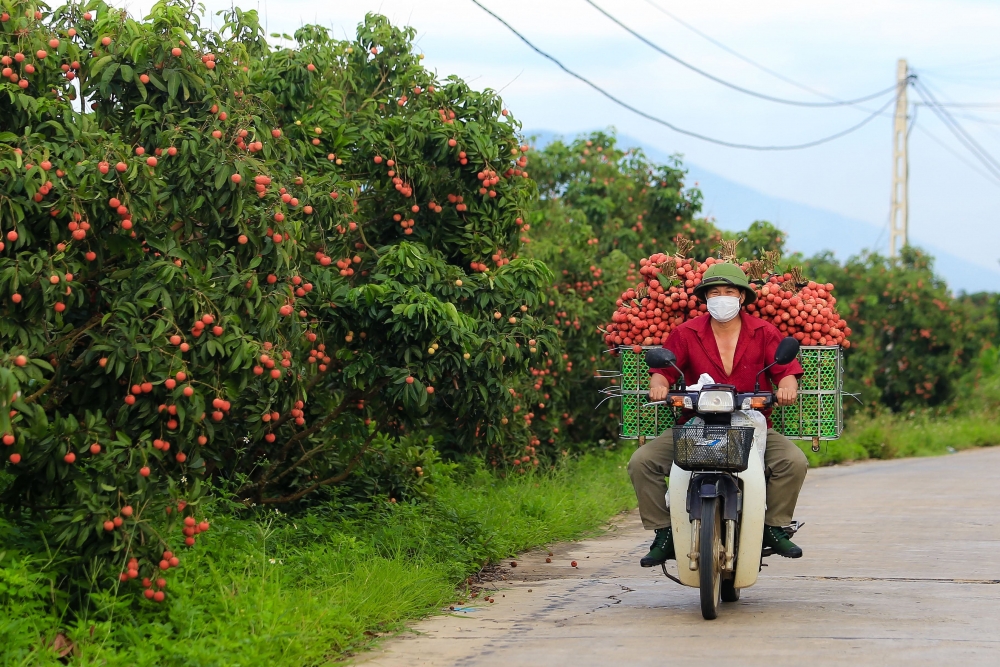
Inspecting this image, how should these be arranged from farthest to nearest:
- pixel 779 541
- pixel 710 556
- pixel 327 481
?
1. pixel 327 481
2. pixel 779 541
3. pixel 710 556

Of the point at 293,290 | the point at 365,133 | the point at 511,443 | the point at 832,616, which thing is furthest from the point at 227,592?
the point at 511,443

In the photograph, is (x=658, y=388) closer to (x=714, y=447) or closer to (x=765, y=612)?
(x=714, y=447)

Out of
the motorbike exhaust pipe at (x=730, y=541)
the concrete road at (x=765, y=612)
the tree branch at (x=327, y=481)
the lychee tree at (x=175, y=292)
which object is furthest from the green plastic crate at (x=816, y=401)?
the tree branch at (x=327, y=481)

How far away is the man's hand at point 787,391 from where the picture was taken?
6.75m

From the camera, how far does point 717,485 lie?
648cm

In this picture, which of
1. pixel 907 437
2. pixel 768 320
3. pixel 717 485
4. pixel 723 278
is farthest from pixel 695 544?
pixel 907 437

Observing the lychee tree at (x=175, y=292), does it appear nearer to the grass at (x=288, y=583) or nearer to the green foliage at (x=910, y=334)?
the grass at (x=288, y=583)

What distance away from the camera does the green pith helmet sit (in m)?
6.94

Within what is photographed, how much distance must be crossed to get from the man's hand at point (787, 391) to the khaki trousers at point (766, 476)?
27cm

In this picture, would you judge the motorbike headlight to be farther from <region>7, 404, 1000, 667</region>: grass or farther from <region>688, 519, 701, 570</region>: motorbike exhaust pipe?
<region>7, 404, 1000, 667</region>: grass

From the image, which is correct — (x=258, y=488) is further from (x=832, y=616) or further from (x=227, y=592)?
(x=832, y=616)

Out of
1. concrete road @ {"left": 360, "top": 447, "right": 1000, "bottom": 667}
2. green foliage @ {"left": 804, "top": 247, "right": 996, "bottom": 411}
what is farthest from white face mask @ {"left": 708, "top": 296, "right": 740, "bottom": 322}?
green foliage @ {"left": 804, "top": 247, "right": 996, "bottom": 411}

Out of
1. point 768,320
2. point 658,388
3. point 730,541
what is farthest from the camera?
point 768,320

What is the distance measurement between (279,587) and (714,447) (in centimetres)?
228
